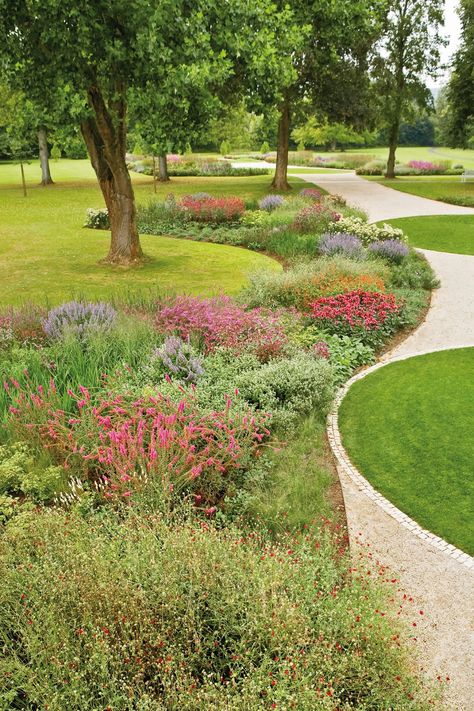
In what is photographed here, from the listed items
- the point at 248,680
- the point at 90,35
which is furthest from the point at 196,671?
the point at 90,35

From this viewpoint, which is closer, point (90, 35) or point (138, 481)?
point (138, 481)

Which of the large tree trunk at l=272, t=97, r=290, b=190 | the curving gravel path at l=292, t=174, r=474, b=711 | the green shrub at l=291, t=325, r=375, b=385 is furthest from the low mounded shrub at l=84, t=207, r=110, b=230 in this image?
Result: the curving gravel path at l=292, t=174, r=474, b=711

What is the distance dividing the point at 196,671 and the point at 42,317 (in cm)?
676

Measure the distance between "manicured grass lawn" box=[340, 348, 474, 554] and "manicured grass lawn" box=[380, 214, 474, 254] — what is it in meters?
9.09

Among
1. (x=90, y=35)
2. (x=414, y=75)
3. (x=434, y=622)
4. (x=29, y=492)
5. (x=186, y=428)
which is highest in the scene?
(x=414, y=75)

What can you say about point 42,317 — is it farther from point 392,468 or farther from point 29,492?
point 392,468

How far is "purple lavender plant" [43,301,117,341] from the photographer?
790cm

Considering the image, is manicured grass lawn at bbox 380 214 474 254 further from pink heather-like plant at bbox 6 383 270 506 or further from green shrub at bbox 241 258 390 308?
pink heather-like plant at bbox 6 383 270 506

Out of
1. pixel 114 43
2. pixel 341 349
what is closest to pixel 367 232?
pixel 341 349

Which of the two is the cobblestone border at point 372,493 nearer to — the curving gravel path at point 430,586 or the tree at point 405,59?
the curving gravel path at point 430,586

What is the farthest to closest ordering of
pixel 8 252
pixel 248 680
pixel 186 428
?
1. pixel 8 252
2. pixel 186 428
3. pixel 248 680

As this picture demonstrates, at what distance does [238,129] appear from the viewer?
58438 millimetres

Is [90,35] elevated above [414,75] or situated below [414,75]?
below

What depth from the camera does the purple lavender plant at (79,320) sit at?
7898 millimetres
